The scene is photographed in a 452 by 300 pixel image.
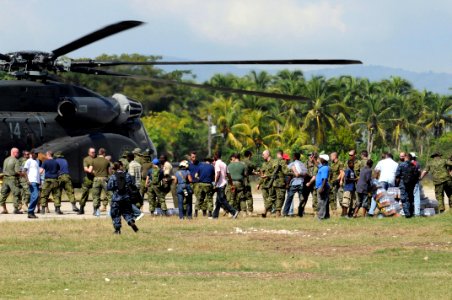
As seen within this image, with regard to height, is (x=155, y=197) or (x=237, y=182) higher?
(x=237, y=182)

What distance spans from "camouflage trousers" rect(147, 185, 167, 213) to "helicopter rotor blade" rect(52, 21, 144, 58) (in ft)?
12.4

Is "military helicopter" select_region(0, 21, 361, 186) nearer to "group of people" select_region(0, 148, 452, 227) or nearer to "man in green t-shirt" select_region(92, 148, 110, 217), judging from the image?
"group of people" select_region(0, 148, 452, 227)

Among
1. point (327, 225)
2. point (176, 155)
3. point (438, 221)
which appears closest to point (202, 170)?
point (327, 225)

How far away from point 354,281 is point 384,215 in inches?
492

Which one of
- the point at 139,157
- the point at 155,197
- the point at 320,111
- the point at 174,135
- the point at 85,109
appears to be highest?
the point at 320,111

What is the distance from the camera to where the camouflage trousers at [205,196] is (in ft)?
89.9

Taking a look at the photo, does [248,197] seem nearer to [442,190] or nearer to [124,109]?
[442,190]

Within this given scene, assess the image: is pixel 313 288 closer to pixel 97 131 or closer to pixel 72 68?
pixel 72 68

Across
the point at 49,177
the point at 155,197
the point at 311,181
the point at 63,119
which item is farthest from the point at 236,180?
the point at 63,119

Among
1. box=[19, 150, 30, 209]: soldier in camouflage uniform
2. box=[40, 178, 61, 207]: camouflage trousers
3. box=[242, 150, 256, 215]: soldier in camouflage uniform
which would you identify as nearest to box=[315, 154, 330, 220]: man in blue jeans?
box=[242, 150, 256, 215]: soldier in camouflage uniform

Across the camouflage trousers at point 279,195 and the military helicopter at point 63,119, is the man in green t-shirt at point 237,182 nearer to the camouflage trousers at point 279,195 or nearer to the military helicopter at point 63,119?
the camouflage trousers at point 279,195

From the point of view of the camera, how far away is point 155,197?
92.5 ft

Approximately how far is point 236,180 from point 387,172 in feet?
11.9

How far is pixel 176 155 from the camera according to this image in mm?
104312
